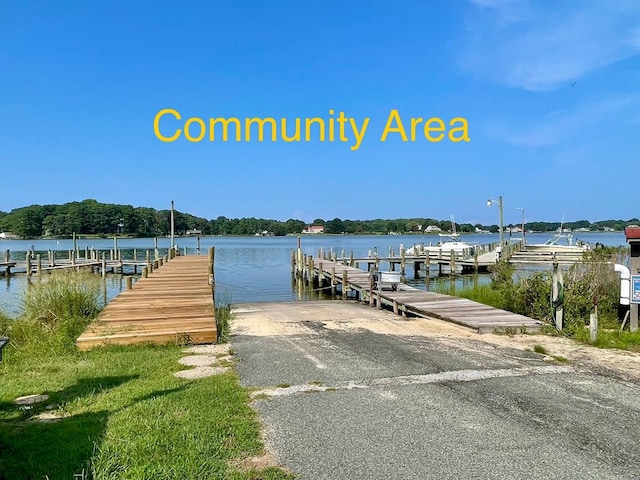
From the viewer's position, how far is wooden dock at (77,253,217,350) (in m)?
8.59

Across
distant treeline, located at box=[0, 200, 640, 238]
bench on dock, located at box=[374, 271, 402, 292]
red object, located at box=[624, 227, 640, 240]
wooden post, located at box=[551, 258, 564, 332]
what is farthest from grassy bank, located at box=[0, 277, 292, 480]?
distant treeline, located at box=[0, 200, 640, 238]

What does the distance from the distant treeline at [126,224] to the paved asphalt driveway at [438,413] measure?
115m

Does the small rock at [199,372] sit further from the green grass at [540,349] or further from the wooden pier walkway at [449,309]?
the wooden pier walkway at [449,309]

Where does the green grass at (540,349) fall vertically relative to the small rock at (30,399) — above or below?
below

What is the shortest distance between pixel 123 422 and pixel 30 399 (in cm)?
168

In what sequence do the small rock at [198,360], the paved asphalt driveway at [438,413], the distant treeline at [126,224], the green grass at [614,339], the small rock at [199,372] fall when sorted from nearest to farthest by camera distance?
1. the paved asphalt driveway at [438,413]
2. the small rock at [199,372]
3. the small rock at [198,360]
4. the green grass at [614,339]
5. the distant treeline at [126,224]

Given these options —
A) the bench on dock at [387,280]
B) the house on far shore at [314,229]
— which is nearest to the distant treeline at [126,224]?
the house on far shore at [314,229]

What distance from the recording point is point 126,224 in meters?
134

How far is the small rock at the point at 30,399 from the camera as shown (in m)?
5.30

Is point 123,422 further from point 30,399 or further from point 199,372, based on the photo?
point 199,372

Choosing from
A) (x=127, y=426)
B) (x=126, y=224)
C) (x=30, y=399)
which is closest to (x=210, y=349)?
(x=30, y=399)

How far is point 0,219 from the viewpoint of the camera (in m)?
141

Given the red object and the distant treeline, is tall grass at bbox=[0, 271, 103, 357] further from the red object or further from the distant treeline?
the distant treeline

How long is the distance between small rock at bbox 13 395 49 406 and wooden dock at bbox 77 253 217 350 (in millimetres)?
2750
